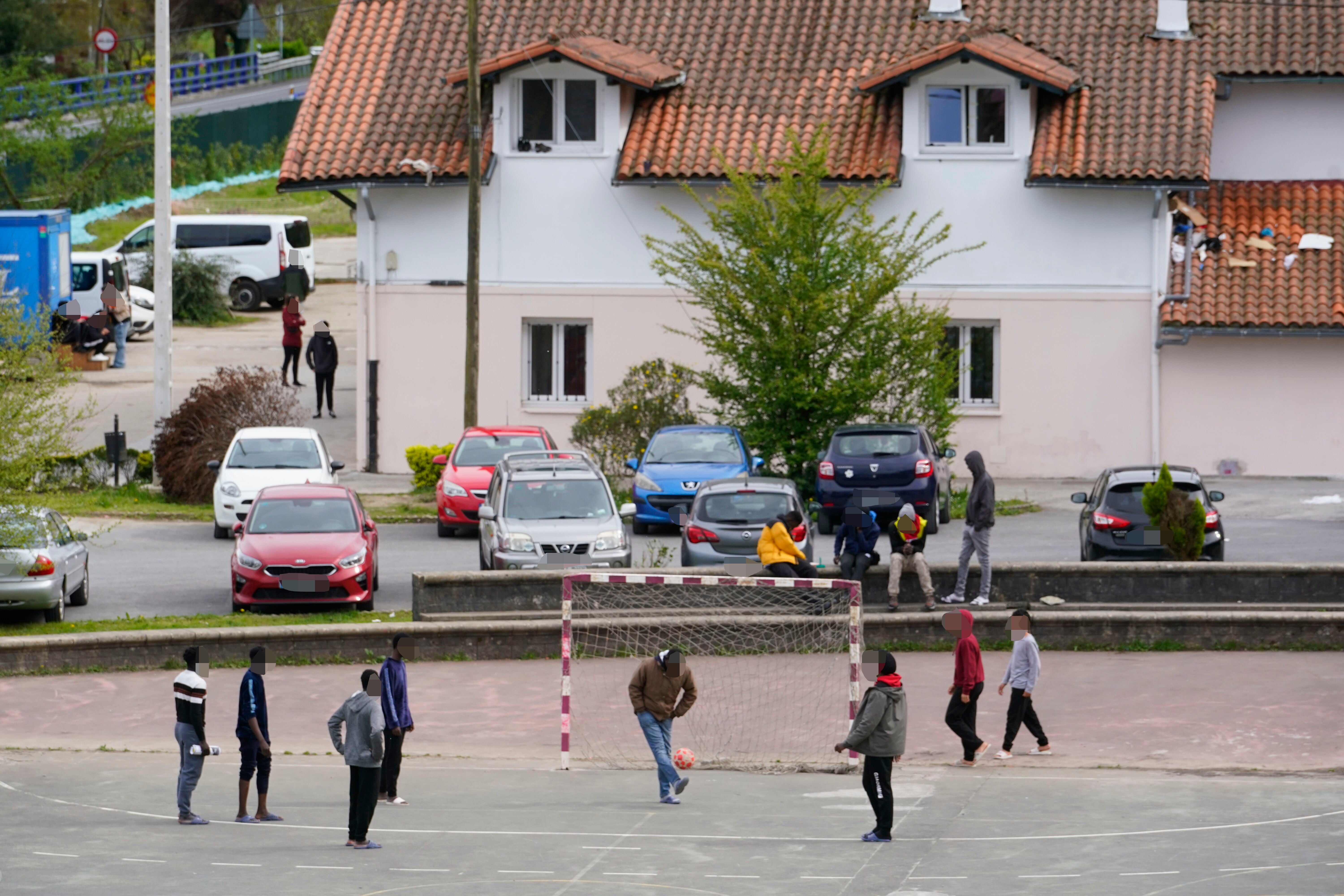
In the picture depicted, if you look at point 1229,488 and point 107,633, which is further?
point 1229,488

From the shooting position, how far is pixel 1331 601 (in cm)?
2231

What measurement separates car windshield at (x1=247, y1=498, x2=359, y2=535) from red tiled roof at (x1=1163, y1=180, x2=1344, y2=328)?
16400mm

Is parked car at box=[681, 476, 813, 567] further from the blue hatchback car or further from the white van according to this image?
the white van

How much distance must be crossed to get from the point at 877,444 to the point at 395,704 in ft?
44.7

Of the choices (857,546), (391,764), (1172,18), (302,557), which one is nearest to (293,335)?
(302,557)

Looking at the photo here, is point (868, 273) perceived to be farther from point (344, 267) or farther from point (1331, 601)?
point (344, 267)

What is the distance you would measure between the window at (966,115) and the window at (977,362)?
3344 millimetres

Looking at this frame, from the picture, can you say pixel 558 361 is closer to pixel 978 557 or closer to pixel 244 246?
pixel 978 557

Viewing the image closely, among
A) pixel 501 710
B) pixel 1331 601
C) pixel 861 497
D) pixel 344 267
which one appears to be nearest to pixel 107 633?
pixel 501 710

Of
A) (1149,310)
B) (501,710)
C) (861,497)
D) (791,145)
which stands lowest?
(501,710)

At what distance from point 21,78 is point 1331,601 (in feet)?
157

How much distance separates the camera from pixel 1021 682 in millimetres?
16953

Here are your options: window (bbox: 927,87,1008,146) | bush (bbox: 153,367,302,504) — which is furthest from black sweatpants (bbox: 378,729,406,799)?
window (bbox: 927,87,1008,146)

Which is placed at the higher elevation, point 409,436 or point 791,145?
point 791,145
